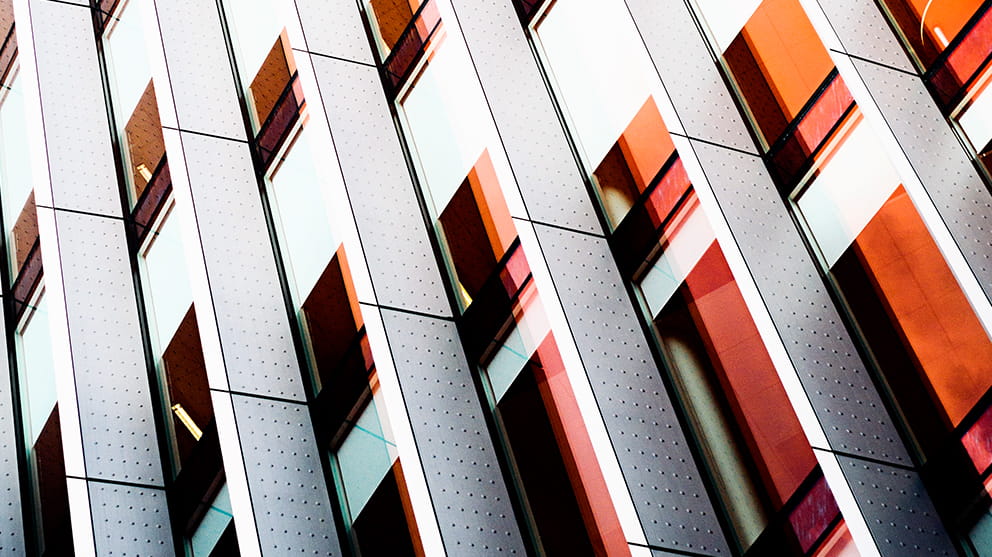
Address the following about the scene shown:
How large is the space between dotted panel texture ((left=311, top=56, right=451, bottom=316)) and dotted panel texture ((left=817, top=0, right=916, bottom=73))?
171 inches

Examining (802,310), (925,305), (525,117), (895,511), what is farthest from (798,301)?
(525,117)

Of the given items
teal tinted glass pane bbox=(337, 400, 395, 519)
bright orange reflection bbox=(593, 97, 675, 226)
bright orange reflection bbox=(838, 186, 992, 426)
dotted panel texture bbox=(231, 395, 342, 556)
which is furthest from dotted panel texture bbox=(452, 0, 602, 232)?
dotted panel texture bbox=(231, 395, 342, 556)

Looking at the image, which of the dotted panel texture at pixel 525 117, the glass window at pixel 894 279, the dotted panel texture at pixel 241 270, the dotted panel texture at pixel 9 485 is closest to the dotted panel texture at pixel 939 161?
the glass window at pixel 894 279

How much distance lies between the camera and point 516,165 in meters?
9.70

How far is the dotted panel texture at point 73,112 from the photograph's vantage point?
13289 mm

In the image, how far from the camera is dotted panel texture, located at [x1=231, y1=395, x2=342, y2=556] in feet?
32.6

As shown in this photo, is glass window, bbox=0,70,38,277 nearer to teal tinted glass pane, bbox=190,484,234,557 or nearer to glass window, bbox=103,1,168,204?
glass window, bbox=103,1,168,204

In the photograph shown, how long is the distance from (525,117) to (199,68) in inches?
190

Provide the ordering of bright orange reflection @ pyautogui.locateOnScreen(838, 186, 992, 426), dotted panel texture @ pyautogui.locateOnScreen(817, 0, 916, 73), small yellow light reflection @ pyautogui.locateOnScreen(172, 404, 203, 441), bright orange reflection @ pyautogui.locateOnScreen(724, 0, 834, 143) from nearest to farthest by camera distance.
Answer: bright orange reflection @ pyautogui.locateOnScreen(838, 186, 992, 426) < dotted panel texture @ pyautogui.locateOnScreen(817, 0, 916, 73) < bright orange reflection @ pyautogui.locateOnScreen(724, 0, 834, 143) < small yellow light reflection @ pyautogui.locateOnScreen(172, 404, 203, 441)

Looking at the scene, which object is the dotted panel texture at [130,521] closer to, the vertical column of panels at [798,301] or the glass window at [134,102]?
the glass window at [134,102]

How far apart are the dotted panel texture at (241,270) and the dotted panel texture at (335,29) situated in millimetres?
1618

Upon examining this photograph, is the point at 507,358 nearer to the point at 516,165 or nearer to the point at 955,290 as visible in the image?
the point at 516,165

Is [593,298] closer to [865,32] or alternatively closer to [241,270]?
[865,32]

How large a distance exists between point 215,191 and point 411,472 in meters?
4.44
